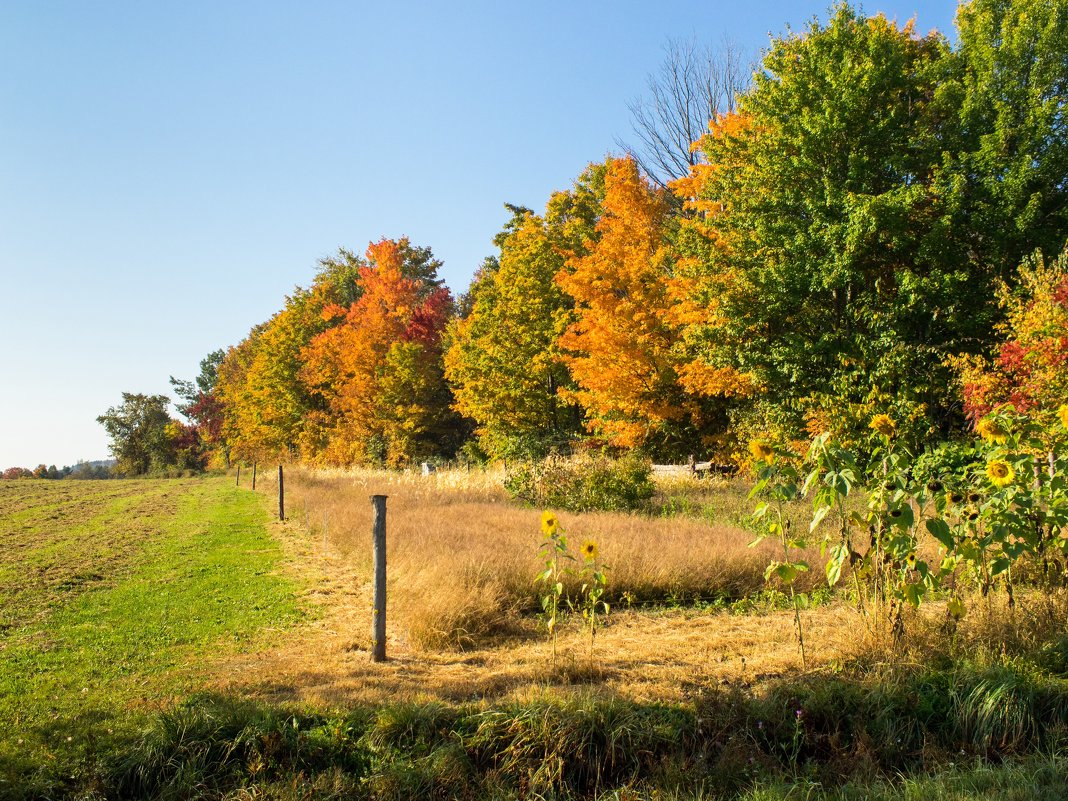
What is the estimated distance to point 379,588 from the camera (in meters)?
6.41

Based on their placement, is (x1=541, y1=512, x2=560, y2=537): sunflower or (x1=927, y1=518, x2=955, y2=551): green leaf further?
(x1=541, y1=512, x2=560, y2=537): sunflower

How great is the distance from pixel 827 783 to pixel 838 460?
1.93 metres

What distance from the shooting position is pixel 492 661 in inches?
239

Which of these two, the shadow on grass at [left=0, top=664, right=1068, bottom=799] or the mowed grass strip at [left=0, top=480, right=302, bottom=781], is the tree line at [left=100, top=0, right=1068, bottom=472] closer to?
the shadow on grass at [left=0, top=664, right=1068, bottom=799]

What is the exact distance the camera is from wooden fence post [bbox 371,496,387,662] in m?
6.24

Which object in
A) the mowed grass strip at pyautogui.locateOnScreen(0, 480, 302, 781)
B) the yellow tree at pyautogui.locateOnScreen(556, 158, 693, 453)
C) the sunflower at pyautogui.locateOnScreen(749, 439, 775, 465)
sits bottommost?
the mowed grass strip at pyautogui.locateOnScreen(0, 480, 302, 781)

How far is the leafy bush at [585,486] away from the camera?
14.6 metres

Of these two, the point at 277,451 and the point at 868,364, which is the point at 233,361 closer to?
the point at 277,451

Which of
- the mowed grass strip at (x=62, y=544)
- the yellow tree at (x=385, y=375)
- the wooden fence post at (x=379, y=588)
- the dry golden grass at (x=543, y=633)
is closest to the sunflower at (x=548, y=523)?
the dry golden grass at (x=543, y=633)

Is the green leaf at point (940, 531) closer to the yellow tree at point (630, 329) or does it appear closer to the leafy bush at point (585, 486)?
the leafy bush at point (585, 486)

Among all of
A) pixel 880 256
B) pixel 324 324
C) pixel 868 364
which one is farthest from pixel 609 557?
pixel 324 324

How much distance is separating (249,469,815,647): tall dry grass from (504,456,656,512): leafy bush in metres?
1.54

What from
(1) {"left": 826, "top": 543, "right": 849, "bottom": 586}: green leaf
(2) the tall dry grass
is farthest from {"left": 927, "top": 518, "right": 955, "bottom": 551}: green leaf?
(2) the tall dry grass

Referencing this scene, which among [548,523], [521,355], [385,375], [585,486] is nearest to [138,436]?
[385,375]
